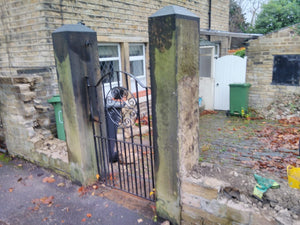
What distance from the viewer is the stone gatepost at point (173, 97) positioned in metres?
2.24

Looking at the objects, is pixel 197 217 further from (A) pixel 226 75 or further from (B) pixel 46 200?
(A) pixel 226 75

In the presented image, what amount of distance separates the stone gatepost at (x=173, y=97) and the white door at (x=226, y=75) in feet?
22.0

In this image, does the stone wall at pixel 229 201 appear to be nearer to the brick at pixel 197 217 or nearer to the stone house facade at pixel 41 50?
the brick at pixel 197 217

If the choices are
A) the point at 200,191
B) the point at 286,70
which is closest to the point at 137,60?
the point at 286,70

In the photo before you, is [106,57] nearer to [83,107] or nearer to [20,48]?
[20,48]

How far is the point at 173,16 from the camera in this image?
214 cm

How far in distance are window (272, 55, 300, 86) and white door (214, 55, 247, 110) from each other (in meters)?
1.05

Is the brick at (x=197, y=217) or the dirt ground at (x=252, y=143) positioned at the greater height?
the brick at (x=197, y=217)

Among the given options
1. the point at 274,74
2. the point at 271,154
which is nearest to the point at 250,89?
the point at 274,74

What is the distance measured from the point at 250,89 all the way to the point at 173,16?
7.36 metres

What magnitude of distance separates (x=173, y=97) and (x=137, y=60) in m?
5.85

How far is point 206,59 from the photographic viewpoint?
375 inches

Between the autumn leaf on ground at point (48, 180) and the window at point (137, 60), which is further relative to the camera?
the window at point (137, 60)

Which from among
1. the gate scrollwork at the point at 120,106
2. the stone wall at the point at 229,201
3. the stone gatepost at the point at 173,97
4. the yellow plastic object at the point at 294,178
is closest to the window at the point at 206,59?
the gate scrollwork at the point at 120,106
